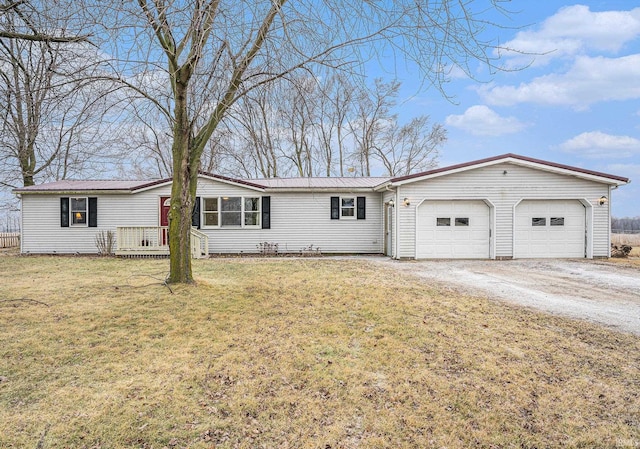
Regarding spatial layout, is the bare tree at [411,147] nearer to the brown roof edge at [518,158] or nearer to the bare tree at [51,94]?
the brown roof edge at [518,158]

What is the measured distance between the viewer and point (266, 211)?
14.8 m

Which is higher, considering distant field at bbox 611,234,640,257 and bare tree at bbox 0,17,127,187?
bare tree at bbox 0,17,127,187

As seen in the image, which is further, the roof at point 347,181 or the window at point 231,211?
the window at point 231,211

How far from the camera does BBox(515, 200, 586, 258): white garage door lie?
518 inches

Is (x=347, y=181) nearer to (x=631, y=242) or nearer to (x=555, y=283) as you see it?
(x=555, y=283)

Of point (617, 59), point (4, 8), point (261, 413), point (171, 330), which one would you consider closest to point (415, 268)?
point (171, 330)

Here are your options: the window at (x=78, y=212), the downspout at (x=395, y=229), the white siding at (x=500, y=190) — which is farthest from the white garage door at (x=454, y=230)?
the window at (x=78, y=212)

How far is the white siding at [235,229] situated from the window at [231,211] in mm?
237

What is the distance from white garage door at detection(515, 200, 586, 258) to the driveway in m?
0.69

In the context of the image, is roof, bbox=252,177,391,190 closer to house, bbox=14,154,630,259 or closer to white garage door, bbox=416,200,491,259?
house, bbox=14,154,630,259

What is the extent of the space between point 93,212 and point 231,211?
5.45 metres

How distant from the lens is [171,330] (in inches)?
194

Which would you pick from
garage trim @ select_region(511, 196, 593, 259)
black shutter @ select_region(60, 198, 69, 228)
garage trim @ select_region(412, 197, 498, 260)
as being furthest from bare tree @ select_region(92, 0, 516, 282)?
black shutter @ select_region(60, 198, 69, 228)

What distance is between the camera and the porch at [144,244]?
1321 centimetres
